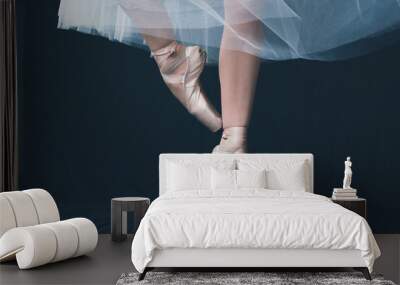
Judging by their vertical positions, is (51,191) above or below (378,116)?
below

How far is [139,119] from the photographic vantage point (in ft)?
25.2

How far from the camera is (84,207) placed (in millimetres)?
7695

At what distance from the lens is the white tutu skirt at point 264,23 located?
Result: 295 inches

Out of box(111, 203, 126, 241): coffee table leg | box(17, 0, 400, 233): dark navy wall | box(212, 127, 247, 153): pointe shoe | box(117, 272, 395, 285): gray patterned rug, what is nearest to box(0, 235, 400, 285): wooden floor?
box(117, 272, 395, 285): gray patterned rug

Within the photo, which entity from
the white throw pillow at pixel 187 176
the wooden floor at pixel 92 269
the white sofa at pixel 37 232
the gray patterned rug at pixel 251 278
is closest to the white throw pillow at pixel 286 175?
the white throw pillow at pixel 187 176

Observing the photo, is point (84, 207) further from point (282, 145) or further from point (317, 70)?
point (317, 70)

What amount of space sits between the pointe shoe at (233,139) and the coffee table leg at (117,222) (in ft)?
4.44

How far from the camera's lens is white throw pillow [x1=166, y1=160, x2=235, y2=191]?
7043 mm

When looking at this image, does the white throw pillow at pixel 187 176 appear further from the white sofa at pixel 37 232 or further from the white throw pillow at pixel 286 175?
the white sofa at pixel 37 232

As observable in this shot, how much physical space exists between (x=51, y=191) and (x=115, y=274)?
98.3 inches

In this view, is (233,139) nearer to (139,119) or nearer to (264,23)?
(139,119)

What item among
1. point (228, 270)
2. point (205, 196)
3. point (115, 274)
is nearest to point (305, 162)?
point (205, 196)

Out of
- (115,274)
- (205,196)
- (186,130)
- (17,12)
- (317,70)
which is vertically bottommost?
(115,274)

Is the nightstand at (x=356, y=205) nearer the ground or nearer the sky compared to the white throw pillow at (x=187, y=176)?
nearer the ground
